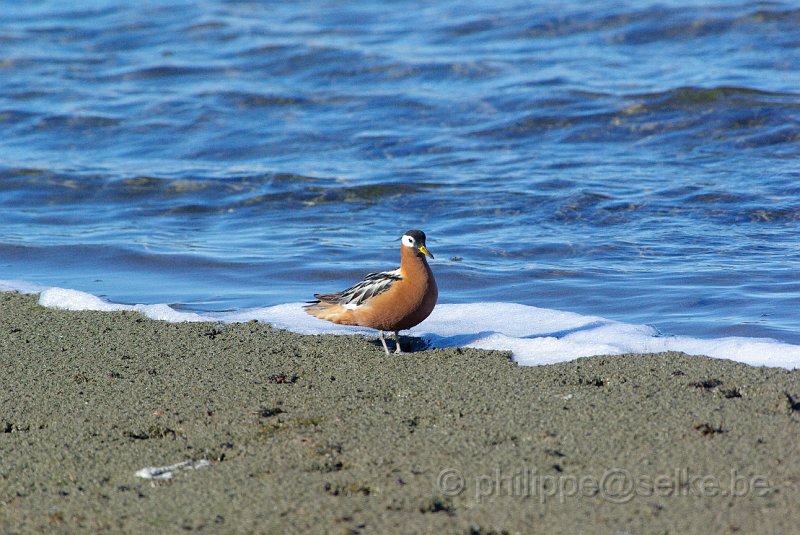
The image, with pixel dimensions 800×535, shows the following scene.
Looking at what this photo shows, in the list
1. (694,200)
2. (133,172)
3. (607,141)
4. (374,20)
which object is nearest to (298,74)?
(374,20)

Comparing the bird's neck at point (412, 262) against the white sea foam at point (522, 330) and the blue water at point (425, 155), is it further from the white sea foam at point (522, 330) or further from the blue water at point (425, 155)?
Answer: the blue water at point (425, 155)

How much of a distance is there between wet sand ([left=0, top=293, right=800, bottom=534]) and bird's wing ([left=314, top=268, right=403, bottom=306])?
39 centimetres

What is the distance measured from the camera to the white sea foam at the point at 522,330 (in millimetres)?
6043

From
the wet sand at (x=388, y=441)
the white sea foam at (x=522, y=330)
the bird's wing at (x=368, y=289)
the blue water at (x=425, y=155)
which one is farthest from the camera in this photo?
the blue water at (x=425, y=155)

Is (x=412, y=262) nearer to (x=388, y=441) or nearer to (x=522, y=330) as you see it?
(x=522, y=330)

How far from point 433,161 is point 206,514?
32.9ft

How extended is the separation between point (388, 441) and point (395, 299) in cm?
198

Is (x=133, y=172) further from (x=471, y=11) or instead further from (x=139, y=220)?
(x=471, y=11)

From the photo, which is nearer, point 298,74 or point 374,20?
point 298,74

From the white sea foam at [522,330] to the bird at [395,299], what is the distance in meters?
0.33

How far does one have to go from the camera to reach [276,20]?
2278cm

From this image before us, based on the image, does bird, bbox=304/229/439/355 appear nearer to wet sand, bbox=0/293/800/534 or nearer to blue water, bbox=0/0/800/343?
wet sand, bbox=0/293/800/534

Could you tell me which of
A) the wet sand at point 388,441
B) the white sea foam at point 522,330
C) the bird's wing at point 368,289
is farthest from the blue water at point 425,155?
the wet sand at point 388,441

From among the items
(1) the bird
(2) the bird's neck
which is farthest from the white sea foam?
(2) the bird's neck
